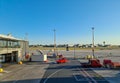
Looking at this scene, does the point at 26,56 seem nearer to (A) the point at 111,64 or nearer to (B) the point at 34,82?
(A) the point at 111,64

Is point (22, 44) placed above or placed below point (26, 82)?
above

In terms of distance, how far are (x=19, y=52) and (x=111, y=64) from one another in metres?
38.3

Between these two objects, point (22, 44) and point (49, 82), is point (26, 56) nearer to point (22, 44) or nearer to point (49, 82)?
point (22, 44)

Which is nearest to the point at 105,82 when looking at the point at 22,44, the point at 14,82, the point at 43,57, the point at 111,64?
the point at 14,82

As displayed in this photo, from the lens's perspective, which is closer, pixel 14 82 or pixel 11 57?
pixel 14 82

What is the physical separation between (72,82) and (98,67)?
2348 cm

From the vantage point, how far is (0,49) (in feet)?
180

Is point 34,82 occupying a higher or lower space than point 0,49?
lower

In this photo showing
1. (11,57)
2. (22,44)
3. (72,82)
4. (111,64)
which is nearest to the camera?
(72,82)

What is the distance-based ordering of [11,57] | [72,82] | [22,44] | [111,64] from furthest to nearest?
[22,44] → [11,57] → [111,64] → [72,82]

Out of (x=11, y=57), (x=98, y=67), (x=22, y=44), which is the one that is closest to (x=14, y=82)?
(x=98, y=67)

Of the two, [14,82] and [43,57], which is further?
[43,57]

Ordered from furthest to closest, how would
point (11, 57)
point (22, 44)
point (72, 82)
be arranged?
point (22, 44)
point (11, 57)
point (72, 82)

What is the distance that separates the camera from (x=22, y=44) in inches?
3568
